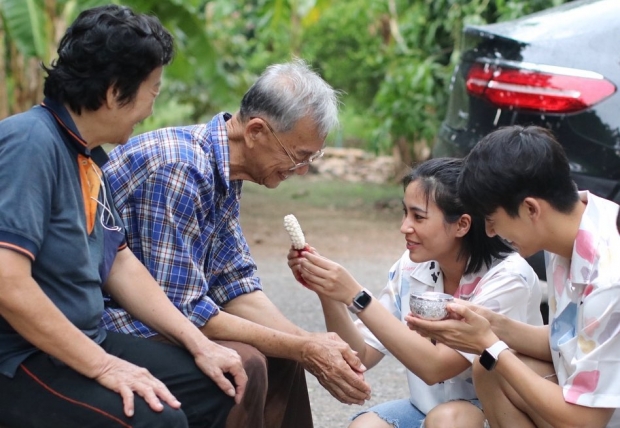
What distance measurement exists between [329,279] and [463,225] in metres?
0.48

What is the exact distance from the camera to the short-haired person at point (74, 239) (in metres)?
2.45

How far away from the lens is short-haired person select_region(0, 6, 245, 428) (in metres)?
2.45

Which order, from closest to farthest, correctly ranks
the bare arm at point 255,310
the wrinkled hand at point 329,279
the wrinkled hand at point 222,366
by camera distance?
1. the wrinkled hand at point 222,366
2. the wrinkled hand at point 329,279
3. the bare arm at point 255,310

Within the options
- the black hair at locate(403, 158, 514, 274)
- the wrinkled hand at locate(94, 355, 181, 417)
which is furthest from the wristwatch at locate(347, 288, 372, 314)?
the wrinkled hand at locate(94, 355, 181, 417)

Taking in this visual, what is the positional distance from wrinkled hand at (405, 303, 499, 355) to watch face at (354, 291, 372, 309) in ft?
0.85

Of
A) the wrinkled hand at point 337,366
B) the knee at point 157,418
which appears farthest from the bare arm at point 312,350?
the knee at point 157,418

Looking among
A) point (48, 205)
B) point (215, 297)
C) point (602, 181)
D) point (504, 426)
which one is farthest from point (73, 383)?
point (602, 181)

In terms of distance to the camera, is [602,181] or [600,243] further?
[602,181]

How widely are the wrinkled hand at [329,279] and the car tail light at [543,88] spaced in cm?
195

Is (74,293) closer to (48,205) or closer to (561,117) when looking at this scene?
(48,205)

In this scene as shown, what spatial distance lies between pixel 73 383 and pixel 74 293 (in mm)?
240

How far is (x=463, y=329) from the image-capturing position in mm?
2828

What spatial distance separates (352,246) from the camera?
8023 millimetres

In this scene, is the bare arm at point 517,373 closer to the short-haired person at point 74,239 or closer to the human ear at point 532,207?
the human ear at point 532,207
